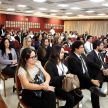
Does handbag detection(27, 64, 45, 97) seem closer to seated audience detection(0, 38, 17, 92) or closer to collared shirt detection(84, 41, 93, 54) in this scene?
seated audience detection(0, 38, 17, 92)

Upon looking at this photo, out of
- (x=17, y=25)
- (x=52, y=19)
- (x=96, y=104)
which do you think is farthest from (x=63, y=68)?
(x=52, y=19)

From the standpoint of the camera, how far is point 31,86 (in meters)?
1.90

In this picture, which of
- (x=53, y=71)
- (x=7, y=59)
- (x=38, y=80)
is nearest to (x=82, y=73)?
(x=53, y=71)

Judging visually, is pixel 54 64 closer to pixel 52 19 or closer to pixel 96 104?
pixel 96 104

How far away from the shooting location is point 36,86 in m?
1.91

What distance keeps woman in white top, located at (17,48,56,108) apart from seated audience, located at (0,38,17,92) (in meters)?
1.17

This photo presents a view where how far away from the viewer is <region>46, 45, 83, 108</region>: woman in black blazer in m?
2.21

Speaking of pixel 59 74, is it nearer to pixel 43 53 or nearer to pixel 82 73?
pixel 82 73

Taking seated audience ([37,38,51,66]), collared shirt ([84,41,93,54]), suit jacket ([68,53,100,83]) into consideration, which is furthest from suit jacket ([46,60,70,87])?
collared shirt ([84,41,93,54])

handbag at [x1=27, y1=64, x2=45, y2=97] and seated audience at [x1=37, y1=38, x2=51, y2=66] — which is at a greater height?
seated audience at [x1=37, y1=38, x2=51, y2=66]

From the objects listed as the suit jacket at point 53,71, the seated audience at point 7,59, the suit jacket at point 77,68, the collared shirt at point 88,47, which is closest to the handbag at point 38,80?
the suit jacket at point 53,71

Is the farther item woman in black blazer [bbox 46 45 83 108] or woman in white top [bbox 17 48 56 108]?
woman in black blazer [bbox 46 45 83 108]

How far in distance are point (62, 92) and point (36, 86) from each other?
1.75ft

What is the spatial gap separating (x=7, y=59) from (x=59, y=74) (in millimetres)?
1653
